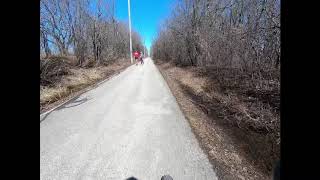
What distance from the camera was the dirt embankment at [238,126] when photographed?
16.2 feet

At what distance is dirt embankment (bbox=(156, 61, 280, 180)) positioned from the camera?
4927 millimetres

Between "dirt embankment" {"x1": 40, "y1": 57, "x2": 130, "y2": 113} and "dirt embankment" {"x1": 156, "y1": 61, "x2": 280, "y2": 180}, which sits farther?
"dirt embankment" {"x1": 40, "y1": 57, "x2": 130, "y2": 113}

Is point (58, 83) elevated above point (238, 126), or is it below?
above

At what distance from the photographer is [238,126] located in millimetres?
7539

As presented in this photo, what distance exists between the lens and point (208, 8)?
23.5 meters

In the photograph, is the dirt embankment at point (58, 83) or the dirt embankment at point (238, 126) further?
the dirt embankment at point (58, 83)

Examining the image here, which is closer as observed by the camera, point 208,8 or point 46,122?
point 46,122

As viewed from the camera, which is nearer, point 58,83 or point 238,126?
point 238,126
